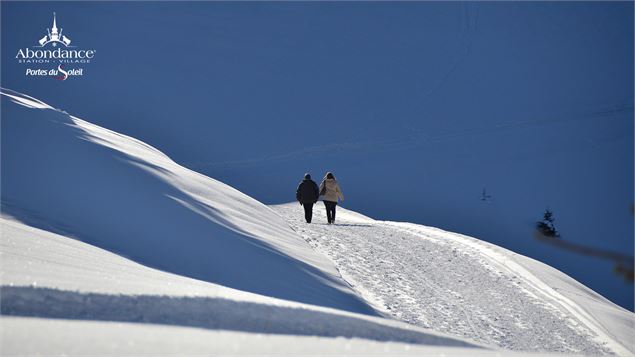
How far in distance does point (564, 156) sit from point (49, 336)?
133 feet

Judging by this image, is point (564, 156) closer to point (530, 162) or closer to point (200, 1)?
point (530, 162)

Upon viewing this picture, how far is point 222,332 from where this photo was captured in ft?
13.3

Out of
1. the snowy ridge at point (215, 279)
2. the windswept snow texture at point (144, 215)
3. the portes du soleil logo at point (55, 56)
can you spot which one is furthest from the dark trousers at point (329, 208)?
the portes du soleil logo at point (55, 56)

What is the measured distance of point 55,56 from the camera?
58344 mm

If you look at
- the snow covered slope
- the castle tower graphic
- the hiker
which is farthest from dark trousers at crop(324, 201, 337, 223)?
the castle tower graphic

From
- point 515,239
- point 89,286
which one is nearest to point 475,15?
point 515,239

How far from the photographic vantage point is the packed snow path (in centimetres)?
817

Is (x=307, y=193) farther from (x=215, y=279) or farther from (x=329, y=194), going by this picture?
(x=215, y=279)

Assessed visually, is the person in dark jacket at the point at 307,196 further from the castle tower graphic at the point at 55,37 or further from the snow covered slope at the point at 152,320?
the castle tower graphic at the point at 55,37

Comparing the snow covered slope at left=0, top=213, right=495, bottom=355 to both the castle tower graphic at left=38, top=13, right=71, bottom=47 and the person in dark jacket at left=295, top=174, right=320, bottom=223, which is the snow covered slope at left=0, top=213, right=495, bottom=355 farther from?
the castle tower graphic at left=38, top=13, right=71, bottom=47

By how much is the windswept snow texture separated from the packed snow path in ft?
2.83

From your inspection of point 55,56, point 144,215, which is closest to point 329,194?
point 144,215

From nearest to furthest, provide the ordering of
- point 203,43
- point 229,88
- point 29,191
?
point 29,191, point 229,88, point 203,43

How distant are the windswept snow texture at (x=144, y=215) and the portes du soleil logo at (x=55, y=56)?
148 ft
